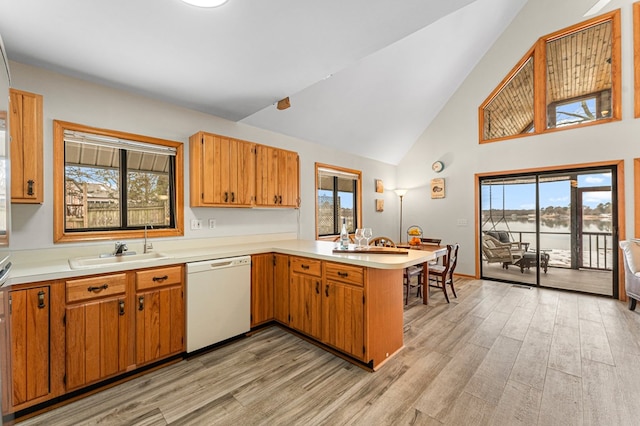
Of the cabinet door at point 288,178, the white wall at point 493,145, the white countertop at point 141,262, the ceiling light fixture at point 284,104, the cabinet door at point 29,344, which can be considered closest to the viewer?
the cabinet door at point 29,344

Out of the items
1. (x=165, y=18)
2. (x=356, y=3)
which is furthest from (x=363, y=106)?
(x=165, y=18)

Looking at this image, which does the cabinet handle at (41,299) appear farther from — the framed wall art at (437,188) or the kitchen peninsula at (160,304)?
the framed wall art at (437,188)

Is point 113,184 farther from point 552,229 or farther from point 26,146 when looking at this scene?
point 552,229

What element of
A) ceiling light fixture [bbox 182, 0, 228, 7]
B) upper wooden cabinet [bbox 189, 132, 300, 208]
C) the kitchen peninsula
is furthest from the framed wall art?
ceiling light fixture [bbox 182, 0, 228, 7]

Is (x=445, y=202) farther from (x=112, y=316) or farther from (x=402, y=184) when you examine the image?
(x=112, y=316)

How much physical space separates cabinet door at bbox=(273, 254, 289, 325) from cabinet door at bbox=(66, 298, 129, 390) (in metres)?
1.37

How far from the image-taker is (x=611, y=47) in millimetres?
3973

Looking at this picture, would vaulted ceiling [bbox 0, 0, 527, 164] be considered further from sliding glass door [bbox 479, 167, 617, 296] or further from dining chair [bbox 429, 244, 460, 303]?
sliding glass door [bbox 479, 167, 617, 296]

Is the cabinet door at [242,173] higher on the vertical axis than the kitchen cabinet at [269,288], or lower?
higher

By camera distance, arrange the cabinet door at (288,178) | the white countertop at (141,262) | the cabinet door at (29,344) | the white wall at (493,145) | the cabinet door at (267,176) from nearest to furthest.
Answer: the cabinet door at (29,344) < the white countertop at (141,262) < the cabinet door at (267,176) < the cabinet door at (288,178) < the white wall at (493,145)

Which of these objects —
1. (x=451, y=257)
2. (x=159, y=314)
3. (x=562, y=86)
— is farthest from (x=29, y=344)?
(x=562, y=86)

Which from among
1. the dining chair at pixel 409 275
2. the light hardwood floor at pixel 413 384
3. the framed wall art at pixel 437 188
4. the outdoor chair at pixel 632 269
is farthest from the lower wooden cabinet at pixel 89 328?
the outdoor chair at pixel 632 269

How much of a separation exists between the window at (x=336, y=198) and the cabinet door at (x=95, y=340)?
293 centimetres

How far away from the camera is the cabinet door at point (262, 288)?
2811 mm
